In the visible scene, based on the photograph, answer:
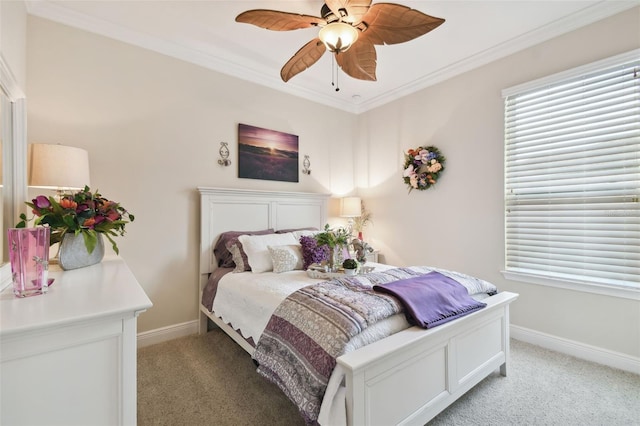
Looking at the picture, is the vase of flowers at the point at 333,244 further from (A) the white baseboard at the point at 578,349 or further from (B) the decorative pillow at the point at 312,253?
(A) the white baseboard at the point at 578,349

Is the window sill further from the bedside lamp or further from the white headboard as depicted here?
the bedside lamp

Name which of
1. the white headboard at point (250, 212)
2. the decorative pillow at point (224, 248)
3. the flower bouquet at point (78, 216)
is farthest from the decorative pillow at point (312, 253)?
the flower bouquet at point (78, 216)

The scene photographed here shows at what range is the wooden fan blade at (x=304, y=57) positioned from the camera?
2.01 metres

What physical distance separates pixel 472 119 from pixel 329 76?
1.67 m

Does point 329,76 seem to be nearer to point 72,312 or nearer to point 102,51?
point 102,51

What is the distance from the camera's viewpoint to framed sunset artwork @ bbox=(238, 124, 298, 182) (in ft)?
10.6

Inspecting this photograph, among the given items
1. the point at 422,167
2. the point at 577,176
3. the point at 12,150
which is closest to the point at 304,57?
the point at 12,150

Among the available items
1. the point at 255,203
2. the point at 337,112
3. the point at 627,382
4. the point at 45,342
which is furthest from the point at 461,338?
the point at 337,112

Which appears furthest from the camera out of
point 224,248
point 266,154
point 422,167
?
point 422,167

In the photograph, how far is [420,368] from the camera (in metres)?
1.51

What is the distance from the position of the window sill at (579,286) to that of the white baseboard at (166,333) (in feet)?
10.3

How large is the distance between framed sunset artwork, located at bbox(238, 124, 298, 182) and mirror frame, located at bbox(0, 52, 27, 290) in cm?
177

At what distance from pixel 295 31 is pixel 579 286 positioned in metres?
3.26

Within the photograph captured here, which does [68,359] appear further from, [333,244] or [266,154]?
[266,154]
